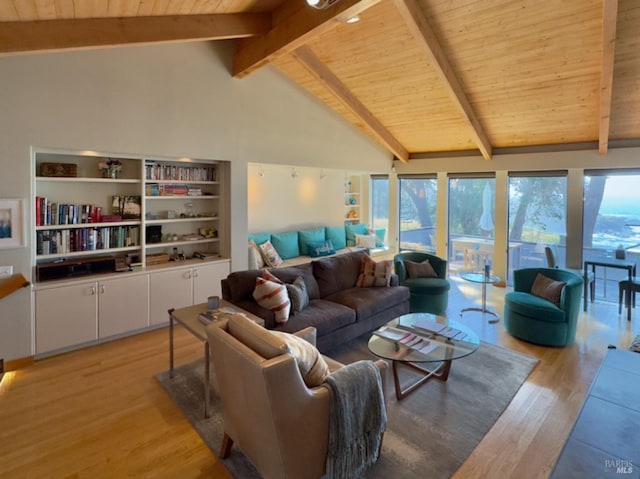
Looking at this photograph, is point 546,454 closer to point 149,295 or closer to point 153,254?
point 149,295

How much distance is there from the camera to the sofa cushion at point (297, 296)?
3.60m

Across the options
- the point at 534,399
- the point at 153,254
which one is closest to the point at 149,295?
the point at 153,254

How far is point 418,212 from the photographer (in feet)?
25.4

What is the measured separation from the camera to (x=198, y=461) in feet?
7.48

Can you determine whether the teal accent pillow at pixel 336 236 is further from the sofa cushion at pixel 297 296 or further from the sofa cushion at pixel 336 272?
the sofa cushion at pixel 297 296

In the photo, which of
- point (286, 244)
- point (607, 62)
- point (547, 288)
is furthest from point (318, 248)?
point (607, 62)

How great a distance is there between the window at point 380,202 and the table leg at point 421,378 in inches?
193

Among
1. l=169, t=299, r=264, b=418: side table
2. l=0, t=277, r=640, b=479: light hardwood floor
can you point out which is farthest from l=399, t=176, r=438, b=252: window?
l=169, t=299, r=264, b=418: side table

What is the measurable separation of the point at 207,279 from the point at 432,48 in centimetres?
388

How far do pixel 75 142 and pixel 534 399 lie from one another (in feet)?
15.8

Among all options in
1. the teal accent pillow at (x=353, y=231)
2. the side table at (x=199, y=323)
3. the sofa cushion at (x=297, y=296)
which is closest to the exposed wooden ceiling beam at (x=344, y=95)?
the teal accent pillow at (x=353, y=231)

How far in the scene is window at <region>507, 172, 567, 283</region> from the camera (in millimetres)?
5887

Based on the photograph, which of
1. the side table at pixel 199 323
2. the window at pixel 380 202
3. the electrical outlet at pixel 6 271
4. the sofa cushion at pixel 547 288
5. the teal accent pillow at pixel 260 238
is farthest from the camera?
the window at pixel 380 202

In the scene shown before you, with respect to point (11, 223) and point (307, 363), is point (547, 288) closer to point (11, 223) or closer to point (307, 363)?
point (307, 363)
